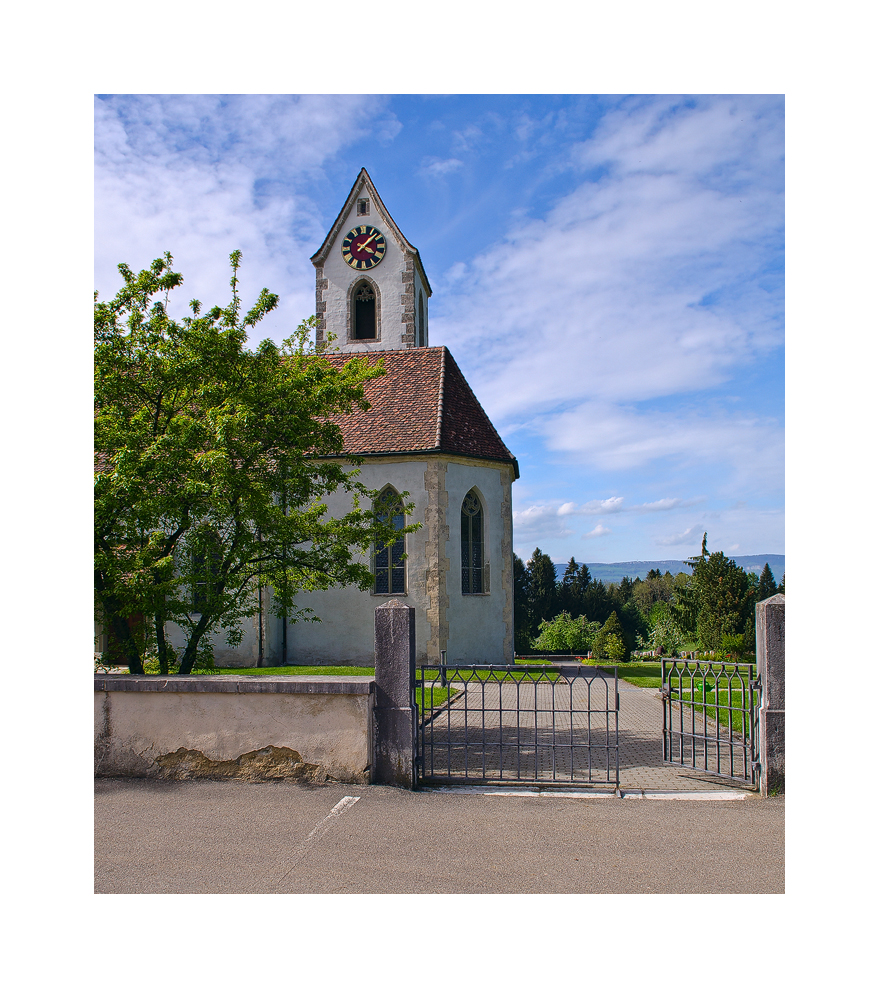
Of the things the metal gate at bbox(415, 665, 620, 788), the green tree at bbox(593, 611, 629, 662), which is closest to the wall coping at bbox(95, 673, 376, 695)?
the metal gate at bbox(415, 665, 620, 788)

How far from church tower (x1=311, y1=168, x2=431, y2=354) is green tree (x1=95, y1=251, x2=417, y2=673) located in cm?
Result: 1613

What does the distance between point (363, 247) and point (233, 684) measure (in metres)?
22.3

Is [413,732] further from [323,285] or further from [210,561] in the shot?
[323,285]

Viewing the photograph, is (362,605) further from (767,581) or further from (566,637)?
(767,581)

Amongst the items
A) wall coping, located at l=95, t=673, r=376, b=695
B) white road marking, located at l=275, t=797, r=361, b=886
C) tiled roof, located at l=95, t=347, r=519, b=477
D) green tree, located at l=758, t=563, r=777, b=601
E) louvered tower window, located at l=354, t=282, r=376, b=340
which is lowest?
green tree, located at l=758, t=563, r=777, b=601

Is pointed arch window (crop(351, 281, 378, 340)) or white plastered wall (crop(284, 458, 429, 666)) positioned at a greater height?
pointed arch window (crop(351, 281, 378, 340))

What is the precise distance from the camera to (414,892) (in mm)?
4484

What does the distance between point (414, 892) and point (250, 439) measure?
569 centimetres

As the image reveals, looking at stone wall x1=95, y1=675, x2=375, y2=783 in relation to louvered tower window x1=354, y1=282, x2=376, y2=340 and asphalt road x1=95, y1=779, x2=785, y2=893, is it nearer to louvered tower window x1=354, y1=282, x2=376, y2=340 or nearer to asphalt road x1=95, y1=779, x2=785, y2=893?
asphalt road x1=95, y1=779, x2=785, y2=893

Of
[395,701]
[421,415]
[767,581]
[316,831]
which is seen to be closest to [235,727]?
[395,701]

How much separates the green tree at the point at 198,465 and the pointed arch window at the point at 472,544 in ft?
32.0

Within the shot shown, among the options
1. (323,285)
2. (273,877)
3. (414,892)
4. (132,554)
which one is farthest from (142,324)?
(323,285)

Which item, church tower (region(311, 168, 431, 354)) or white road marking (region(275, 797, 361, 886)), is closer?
white road marking (region(275, 797, 361, 886))

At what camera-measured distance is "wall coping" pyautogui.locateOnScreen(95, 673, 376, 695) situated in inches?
271
